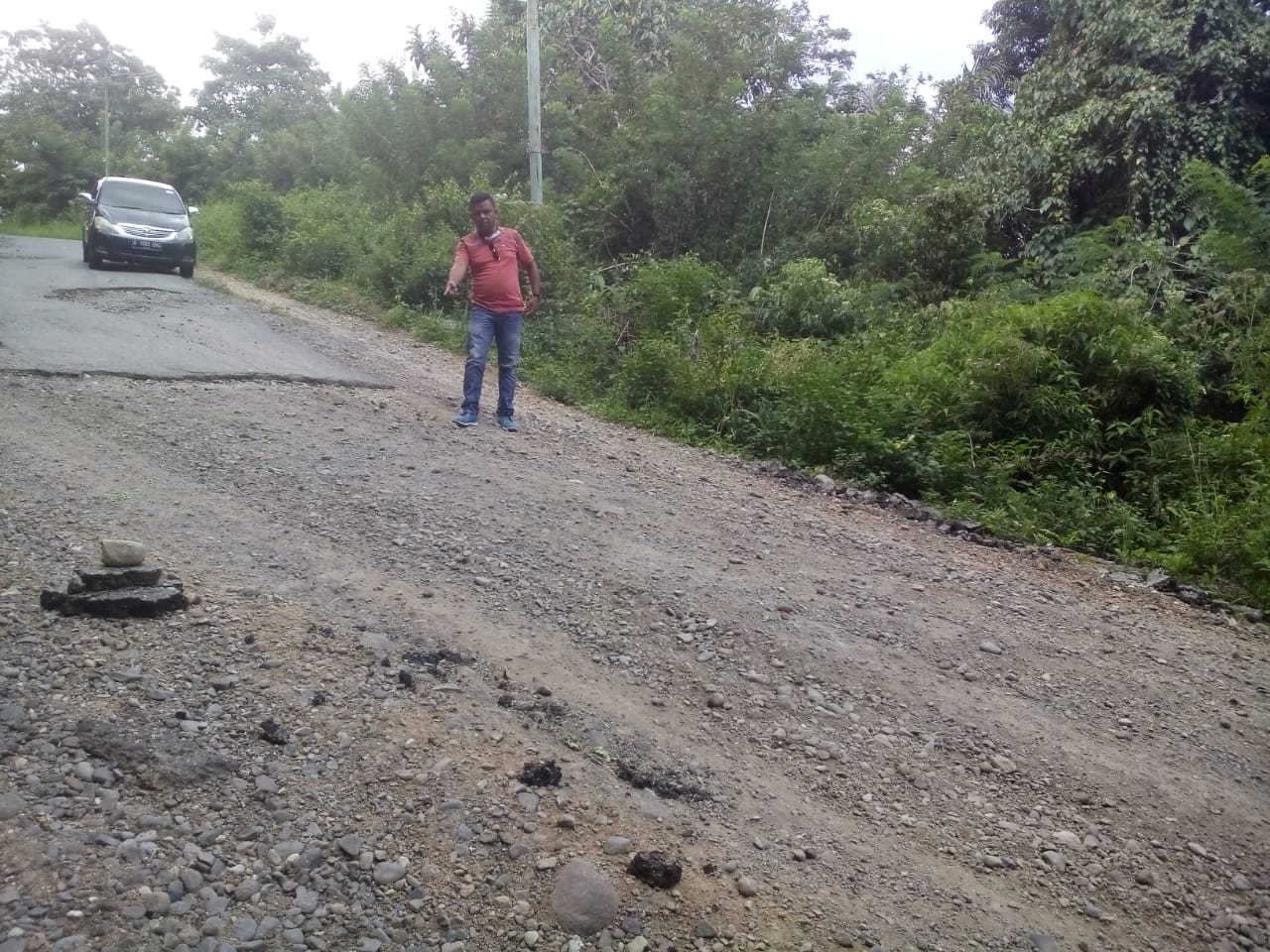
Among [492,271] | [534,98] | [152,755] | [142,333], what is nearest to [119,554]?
[152,755]

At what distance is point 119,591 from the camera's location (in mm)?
4043

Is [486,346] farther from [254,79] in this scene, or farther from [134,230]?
[254,79]

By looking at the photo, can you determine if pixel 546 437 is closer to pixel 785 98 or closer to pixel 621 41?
pixel 785 98

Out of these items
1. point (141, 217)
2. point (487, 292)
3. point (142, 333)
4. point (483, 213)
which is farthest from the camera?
point (141, 217)

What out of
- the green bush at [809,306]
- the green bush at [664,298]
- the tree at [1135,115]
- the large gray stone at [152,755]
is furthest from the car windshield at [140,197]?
the large gray stone at [152,755]

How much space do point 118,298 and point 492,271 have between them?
6.87m

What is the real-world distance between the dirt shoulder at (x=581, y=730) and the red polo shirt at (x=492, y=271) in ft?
6.34

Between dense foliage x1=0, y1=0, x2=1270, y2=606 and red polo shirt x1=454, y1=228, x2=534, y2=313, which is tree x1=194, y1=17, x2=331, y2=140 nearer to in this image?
dense foliage x1=0, y1=0, x2=1270, y2=606

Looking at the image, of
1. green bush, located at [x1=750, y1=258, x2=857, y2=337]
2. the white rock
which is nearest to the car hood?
green bush, located at [x1=750, y1=258, x2=857, y2=337]

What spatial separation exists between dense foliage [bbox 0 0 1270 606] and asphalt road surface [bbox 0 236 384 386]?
6.83 ft

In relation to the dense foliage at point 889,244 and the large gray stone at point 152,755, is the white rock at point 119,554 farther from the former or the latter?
the dense foliage at point 889,244

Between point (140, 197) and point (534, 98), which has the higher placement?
point (534, 98)

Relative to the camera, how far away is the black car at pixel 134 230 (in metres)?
15.6

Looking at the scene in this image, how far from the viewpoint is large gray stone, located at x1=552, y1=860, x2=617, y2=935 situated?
9.12 feet
